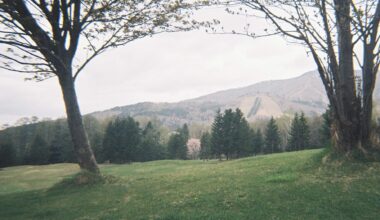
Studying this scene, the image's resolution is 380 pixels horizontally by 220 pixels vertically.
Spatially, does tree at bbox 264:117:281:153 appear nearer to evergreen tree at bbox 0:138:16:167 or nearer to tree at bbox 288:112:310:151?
tree at bbox 288:112:310:151

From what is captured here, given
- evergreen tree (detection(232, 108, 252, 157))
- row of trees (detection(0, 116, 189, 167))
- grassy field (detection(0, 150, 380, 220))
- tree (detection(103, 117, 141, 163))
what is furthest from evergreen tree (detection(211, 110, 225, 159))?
grassy field (detection(0, 150, 380, 220))

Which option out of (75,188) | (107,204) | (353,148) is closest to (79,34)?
(75,188)

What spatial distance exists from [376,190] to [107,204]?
24.1 feet

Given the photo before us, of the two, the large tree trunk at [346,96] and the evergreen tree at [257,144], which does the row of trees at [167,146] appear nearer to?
the evergreen tree at [257,144]

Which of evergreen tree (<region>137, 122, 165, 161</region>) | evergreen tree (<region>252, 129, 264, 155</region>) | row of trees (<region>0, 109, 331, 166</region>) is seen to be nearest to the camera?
row of trees (<region>0, 109, 331, 166</region>)

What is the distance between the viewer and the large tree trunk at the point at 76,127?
44.6ft

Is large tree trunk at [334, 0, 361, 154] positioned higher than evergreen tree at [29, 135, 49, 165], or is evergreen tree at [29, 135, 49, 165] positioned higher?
large tree trunk at [334, 0, 361, 154]

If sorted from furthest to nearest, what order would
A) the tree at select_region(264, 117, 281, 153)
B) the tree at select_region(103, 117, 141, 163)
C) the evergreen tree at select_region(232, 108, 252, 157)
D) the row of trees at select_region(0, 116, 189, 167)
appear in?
the row of trees at select_region(0, 116, 189, 167) → the tree at select_region(264, 117, 281, 153) → the tree at select_region(103, 117, 141, 163) → the evergreen tree at select_region(232, 108, 252, 157)

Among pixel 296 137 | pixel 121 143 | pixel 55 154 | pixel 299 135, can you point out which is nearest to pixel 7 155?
pixel 55 154

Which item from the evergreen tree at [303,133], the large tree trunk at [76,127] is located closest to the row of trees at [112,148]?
the evergreen tree at [303,133]

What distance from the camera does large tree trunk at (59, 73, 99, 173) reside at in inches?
535

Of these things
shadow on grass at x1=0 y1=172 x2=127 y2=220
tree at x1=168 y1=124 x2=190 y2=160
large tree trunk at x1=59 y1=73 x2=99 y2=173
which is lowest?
tree at x1=168 y1=124 x2=190 y2=160

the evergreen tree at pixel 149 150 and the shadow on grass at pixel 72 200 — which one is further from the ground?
the shadow on grass at pixel 72 200

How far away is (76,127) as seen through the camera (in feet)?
45.4
